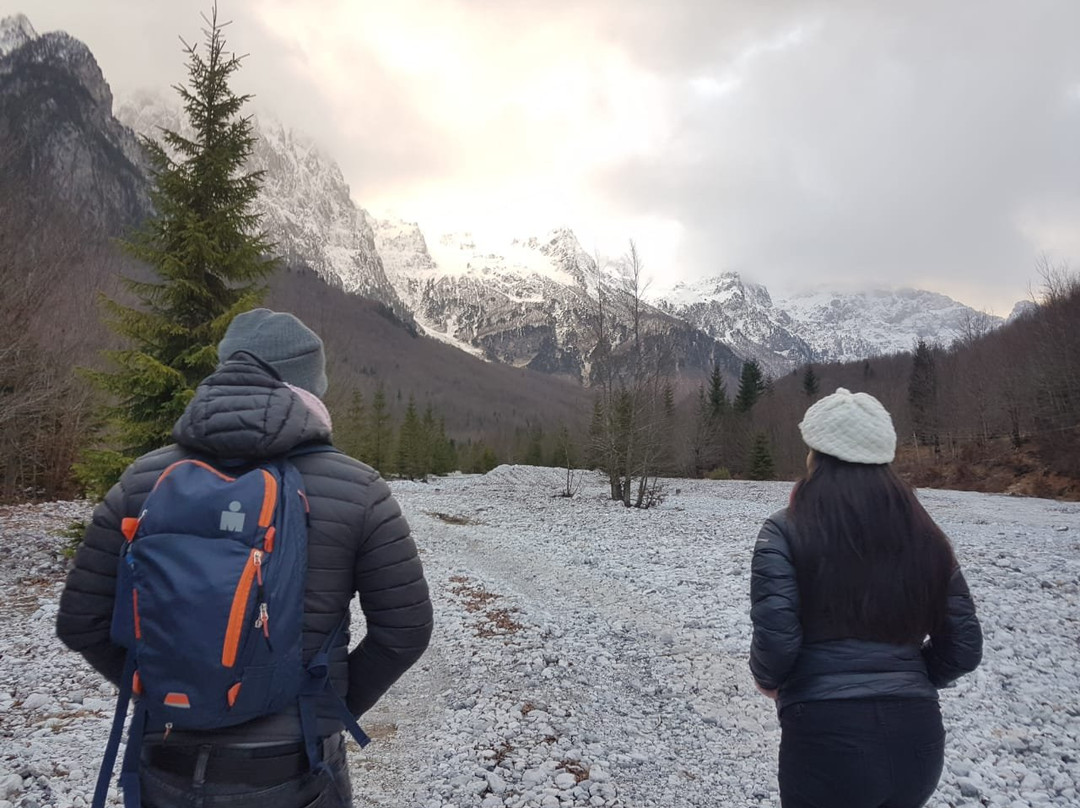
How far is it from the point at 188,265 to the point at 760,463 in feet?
174

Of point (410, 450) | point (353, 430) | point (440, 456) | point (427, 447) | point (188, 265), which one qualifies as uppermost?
point (188, 265)

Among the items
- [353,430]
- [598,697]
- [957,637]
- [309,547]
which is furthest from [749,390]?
[309,547]

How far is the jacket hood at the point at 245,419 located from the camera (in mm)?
1938

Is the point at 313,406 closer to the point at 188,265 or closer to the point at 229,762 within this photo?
the point at 229,762

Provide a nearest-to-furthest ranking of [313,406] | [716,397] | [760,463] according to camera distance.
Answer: [313,406]
[760,463]
[716,397]

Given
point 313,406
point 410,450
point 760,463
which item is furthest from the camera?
point 410,450

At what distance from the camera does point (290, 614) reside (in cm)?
192

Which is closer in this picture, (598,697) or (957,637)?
(957,637)

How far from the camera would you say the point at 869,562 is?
2.51 meters

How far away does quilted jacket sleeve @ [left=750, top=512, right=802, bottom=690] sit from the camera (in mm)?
2574

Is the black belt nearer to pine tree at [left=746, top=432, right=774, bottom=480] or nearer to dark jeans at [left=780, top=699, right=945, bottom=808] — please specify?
dark jeans at [left=780, top=699, right=945, bottom=808]

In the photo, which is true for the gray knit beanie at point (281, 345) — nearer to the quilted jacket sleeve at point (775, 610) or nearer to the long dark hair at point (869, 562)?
the quilted jacket sleeve at point (775, 610)

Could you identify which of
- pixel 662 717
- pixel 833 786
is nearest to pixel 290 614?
pixel 833 786

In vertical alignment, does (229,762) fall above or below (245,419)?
below
